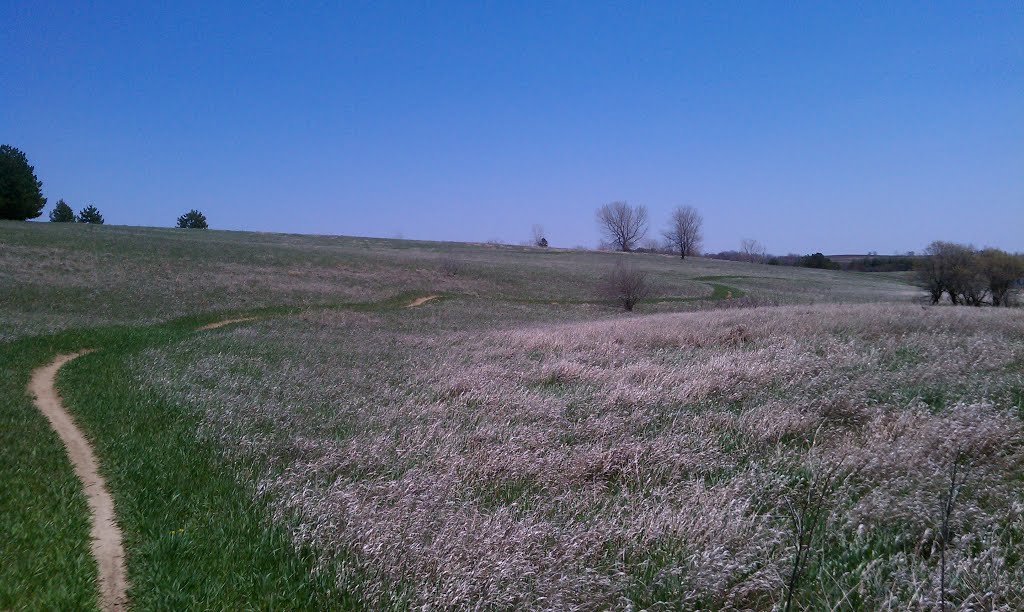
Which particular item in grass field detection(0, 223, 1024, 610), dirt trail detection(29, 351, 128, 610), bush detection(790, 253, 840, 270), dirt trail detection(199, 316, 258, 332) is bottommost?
dirt trail detection(199, 316, 258, 332)

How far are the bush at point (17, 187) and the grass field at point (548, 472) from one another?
6421 centimetres

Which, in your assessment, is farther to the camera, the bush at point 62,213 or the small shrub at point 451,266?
the bush at point 62,213

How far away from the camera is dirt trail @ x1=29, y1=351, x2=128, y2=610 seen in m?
5.31

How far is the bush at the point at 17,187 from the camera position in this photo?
65938 millimetres

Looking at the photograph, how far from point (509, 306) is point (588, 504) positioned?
112 feet

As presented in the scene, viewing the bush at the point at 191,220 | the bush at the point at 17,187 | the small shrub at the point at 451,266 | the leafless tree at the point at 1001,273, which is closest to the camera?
the leafless tree at the point at 1001,273

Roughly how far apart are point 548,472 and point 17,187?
80.1 m

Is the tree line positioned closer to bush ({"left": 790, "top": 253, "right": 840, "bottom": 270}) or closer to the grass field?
the grass field

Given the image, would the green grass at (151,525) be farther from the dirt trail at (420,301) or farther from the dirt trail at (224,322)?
the dirt trail at (420,301)

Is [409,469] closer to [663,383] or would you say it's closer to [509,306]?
[663,383]

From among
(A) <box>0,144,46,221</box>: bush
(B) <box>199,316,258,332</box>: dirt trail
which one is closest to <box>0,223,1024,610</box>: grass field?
(B) <box>199,316,258,332</box>: dirt trail

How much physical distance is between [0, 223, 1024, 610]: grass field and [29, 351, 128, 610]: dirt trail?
13cm

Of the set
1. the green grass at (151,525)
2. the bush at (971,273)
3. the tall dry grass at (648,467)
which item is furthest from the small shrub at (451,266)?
the green grass at (151,525)

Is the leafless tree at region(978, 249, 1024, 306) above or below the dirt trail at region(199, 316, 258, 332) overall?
above
